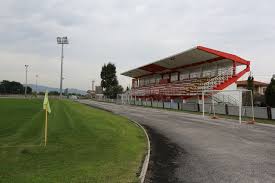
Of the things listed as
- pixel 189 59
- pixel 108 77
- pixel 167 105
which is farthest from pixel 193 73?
pixel 108 77

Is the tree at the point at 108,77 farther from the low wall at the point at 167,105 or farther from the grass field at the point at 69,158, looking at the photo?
the grass field at the point at 69,158

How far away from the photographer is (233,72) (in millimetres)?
55500

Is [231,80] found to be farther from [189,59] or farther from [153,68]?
[153,68]

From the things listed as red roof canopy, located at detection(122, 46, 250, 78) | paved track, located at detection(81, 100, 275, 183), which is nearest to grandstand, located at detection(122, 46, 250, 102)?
red roof canopy, located at detection(122, 46, 250, 78)

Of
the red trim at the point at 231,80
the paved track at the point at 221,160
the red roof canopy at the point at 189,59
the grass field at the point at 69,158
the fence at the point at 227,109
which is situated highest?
the red roof canopy at the point at 189,59

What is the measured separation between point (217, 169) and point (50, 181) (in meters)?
4.23

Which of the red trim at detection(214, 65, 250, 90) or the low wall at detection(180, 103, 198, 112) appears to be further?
the red trim at detection(214, 65, 250, 90)

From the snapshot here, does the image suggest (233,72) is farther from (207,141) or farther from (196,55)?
(207,141)

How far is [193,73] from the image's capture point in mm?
Answer: 69000

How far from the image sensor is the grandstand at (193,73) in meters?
55.4

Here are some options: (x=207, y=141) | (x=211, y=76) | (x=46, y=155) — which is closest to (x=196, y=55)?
(x=211, y=76)

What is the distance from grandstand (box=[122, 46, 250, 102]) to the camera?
55375 mm

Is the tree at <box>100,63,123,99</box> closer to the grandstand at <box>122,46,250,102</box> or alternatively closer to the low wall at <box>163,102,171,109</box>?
the grandstand at <box>122,46,250,102</box>

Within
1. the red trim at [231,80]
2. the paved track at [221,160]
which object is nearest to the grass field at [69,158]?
the paved track at [221,160]
